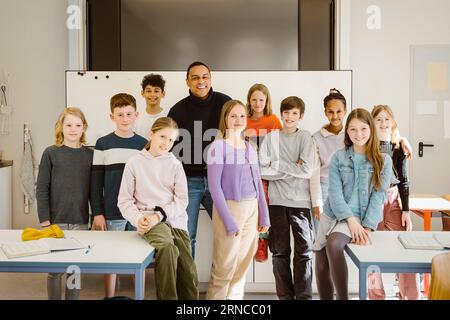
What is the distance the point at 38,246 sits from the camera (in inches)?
63.7

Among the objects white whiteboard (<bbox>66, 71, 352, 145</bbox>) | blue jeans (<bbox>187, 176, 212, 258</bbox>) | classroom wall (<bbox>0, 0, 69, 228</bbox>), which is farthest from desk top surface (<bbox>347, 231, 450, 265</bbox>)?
classroom wall (<bbox>0, 0, 69, 228</bbox>)

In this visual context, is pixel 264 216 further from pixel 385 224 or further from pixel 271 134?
pixel 385 224

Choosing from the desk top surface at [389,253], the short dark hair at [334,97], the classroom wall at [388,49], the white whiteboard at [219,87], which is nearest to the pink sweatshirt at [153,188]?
the desk top surface at [389,253]

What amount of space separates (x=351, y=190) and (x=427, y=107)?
2.10 metres

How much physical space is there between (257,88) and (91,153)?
0.98 metres

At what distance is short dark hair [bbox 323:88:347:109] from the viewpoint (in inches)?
114

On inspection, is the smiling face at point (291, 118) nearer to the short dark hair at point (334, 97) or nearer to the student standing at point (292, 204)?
the student standing at point (292, 204)

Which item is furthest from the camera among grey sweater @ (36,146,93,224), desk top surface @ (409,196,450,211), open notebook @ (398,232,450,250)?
desk top surface @ (409,196,450,211)

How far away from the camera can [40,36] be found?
3.67m

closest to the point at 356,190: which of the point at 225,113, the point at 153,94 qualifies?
the point at 225,113

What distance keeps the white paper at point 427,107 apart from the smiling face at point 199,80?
1.93 metres

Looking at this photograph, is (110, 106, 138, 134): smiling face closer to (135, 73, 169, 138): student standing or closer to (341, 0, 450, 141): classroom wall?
(135, 73, 169, 138): student standing

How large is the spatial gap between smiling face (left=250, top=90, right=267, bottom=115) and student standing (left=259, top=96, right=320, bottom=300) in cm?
21
